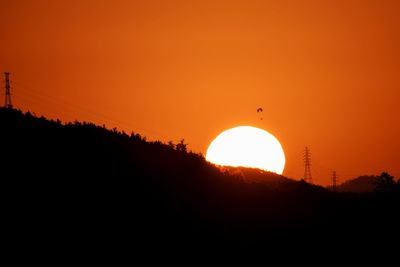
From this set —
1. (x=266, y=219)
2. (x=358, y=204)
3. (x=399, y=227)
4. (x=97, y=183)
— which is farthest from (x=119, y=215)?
(x=358, y=204)

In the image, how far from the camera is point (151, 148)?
2759 centimetres

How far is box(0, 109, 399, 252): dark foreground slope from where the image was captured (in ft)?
59.4

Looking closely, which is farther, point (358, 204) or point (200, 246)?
point (358, 204)

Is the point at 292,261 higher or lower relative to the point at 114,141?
lower

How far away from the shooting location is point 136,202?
21.0m

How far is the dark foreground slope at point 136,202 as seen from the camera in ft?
59.4

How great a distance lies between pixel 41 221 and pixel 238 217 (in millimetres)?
8918

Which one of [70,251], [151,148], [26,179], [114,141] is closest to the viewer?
[70,251]

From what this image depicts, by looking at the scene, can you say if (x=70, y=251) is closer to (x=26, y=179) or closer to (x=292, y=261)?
(x=26, y=179)

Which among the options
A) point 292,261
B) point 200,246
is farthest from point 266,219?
point 200,246

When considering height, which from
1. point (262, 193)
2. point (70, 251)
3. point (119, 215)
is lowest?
point (70, 251)

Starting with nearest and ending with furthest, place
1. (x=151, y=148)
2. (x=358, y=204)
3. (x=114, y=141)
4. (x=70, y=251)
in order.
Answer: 1. (x=70, y=251)
2. (x=114, y=141)
3. (x=151, y=148)
4. (x=358, y=204)

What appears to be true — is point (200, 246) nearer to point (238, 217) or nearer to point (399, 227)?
point (238, 217)

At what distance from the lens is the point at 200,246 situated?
65.5ft
